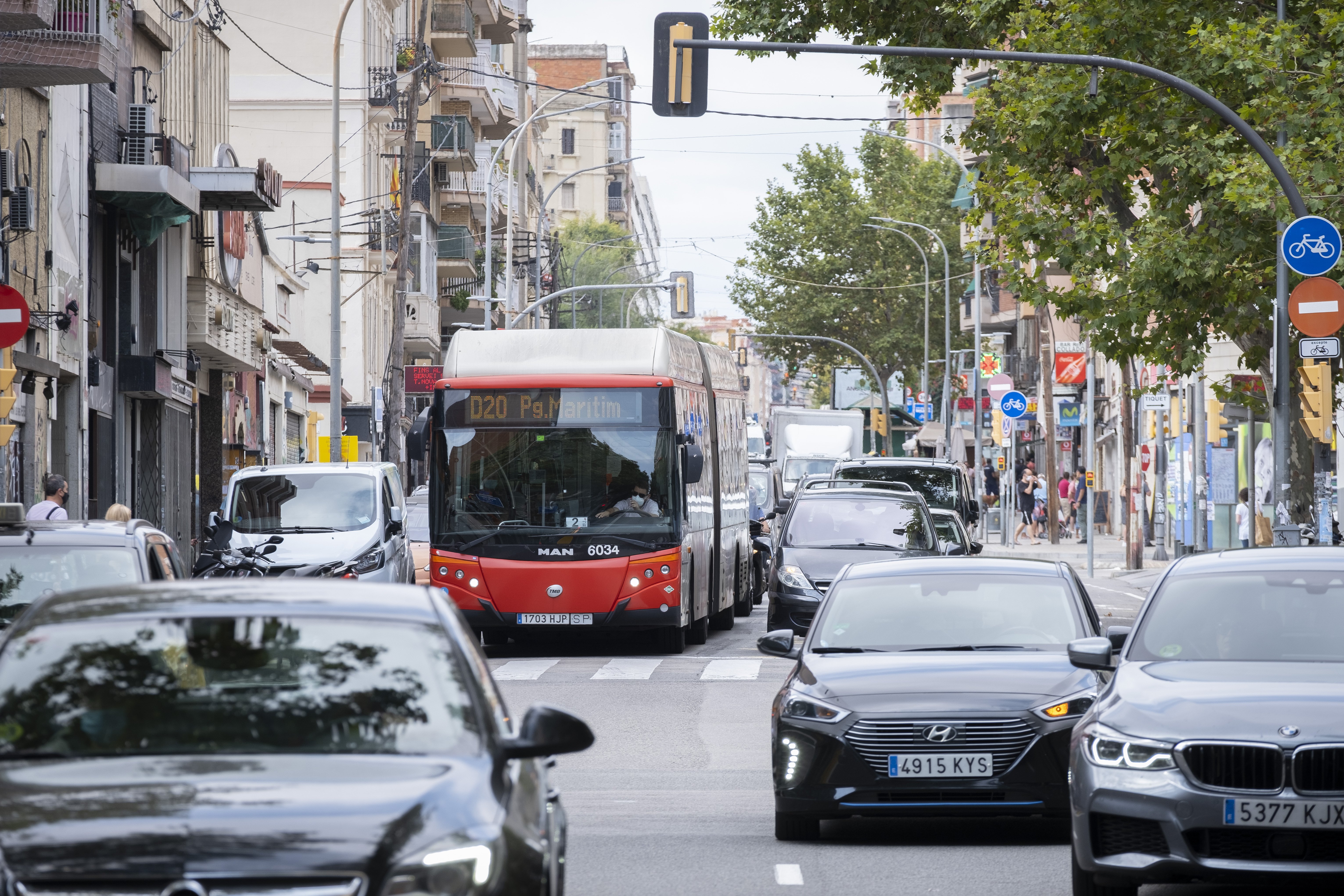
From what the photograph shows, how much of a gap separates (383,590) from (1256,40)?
1747cm

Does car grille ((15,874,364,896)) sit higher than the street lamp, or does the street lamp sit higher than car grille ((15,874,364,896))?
the street lamp

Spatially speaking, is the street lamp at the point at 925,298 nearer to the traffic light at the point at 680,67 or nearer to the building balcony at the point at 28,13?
the traffic light at the point at 680,67

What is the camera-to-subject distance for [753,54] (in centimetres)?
2533

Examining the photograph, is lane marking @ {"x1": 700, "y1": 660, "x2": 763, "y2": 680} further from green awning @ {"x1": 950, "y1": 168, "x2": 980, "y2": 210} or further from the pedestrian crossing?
green awning @ {"x1": 950, "y1": 168, "x2": 980, "y2": 210}

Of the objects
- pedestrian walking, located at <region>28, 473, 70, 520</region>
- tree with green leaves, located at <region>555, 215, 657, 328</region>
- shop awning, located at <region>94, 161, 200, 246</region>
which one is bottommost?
pedestrian walking, located at <region>28, 473, 70, 520</region>

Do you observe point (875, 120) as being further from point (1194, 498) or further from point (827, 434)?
point (827, 434)

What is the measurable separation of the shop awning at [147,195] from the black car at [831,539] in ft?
37.4

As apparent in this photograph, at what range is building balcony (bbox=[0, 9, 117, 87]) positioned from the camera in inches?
900

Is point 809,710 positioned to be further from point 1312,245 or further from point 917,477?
point 917,477

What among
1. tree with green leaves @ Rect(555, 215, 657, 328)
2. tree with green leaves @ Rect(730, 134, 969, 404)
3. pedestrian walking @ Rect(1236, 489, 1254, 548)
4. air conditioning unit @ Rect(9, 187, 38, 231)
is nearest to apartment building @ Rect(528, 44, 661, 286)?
tree with green leaves @ Rect(555, 215, 657, 328)

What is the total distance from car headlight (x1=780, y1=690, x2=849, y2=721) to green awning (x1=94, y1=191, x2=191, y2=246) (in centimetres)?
2286

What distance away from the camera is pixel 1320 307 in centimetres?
1898

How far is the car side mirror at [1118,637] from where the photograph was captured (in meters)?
9.87

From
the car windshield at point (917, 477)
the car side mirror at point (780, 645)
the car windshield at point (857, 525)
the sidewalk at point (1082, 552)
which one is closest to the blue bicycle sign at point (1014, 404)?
the sidewalk at point (1082, 552)
